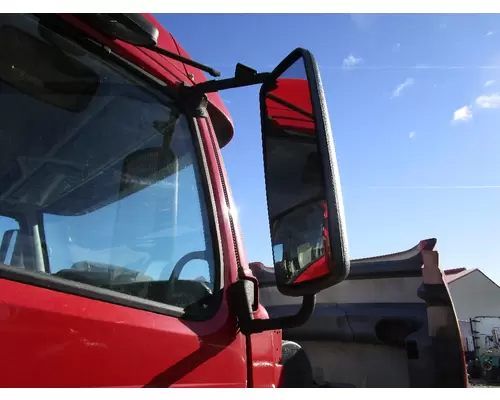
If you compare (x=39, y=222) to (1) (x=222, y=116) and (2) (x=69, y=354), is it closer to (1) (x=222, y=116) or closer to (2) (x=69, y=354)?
(2) (x=69, y=354)

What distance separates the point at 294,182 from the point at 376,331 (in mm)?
2077

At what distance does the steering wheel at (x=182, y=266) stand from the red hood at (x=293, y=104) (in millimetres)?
528

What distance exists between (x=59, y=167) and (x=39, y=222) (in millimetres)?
252

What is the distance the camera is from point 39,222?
1.64 meters

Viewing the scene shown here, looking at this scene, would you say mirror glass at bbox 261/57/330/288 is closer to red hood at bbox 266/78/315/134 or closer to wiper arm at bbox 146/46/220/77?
red hood at bbox 266/78/315/134

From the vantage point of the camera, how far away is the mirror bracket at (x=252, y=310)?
142cm

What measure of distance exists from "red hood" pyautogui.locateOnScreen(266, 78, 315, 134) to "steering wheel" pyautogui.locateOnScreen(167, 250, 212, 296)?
0.53 meters

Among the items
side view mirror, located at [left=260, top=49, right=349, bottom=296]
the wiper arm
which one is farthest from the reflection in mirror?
the wiper arm

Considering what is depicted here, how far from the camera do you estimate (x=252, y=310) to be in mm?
1530

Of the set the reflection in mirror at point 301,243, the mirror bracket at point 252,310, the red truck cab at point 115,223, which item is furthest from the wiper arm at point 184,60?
the mirror bracket at point 252,310

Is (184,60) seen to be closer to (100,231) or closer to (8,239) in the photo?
(100,231)

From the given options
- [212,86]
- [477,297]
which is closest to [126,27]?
[212,86]

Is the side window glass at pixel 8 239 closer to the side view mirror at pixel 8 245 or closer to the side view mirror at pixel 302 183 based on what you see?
the side view mirror at pixel 8 245

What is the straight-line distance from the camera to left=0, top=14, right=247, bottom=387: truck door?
3.49ft
